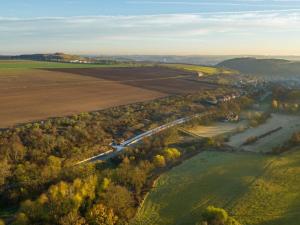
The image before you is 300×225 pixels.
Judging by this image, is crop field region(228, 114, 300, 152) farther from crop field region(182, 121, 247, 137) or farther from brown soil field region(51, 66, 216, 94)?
brown soil field region(51, 66, 216, 94)

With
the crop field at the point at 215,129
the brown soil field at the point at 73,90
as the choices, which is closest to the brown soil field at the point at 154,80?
the brown soil field at the point at 73,90

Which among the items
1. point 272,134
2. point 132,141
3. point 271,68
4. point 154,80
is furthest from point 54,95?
point 271,68

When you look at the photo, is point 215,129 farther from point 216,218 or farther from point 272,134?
point 216,218

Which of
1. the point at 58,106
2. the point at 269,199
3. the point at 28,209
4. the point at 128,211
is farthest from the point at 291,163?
the point at 58,106

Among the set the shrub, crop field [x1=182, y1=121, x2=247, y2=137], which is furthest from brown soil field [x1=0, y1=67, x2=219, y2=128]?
the shrub

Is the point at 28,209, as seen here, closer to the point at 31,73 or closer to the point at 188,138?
the point at 188,138

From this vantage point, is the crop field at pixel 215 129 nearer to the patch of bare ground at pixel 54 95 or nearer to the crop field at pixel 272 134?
the crop field at pixel 272 134
